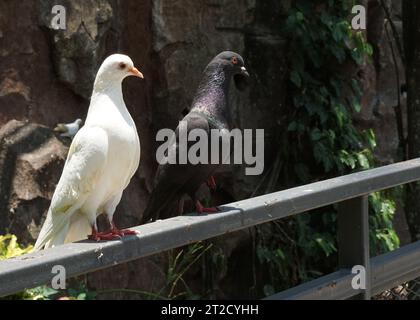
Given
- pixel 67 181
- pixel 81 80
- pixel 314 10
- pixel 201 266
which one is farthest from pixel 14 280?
pixel 314 10

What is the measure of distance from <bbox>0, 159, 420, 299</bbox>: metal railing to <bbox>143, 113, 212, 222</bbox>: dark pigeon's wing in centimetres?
54

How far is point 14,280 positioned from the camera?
1.66 metres

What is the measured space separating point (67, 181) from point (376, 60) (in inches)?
160

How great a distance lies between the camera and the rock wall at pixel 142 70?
4258 millimetres

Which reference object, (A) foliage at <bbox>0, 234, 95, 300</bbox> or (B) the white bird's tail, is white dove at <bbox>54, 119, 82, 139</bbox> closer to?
(A) foliage at <bbox>0, 234, 95, 300</bbox>

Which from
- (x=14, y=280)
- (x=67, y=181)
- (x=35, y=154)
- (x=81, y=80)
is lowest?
(x=14, y=280)

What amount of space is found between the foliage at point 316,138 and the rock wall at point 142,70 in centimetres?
13

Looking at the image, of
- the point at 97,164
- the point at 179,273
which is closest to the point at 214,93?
the point at 97,164

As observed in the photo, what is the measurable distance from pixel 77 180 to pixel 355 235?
35.9 inches

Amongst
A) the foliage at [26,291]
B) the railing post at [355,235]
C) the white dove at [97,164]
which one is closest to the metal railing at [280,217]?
the railing post at [355,235]

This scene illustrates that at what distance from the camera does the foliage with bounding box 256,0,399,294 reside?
207 inches

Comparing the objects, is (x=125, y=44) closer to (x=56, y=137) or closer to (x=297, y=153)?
(x=56, y=137)

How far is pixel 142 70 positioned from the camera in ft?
16.1

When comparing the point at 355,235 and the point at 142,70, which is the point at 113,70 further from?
→ the point at 142,70
